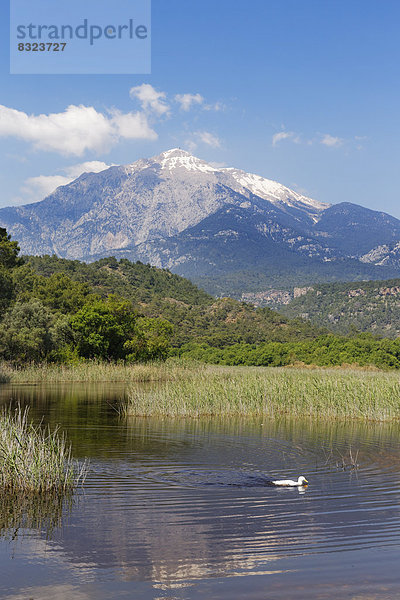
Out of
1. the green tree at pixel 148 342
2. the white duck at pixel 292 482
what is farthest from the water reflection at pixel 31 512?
the green tree at pixel 148 342

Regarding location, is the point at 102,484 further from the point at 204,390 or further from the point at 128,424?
the point at 204,390

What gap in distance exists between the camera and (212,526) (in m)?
11.8

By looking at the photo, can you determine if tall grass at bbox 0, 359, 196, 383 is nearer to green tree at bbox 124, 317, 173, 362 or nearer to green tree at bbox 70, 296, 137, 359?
green tree at bbox 70, 296, 137, 359

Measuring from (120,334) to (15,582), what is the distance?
56832mm

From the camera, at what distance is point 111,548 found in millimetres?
10383

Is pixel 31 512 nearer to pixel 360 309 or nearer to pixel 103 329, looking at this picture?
pixel 103 329

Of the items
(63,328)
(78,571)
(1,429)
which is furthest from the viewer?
(63,328)

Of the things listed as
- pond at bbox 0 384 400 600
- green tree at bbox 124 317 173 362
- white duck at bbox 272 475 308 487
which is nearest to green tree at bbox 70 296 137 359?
green tree at bbox 124 317 173 362

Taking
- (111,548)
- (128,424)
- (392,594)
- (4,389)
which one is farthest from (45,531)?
(4,389)

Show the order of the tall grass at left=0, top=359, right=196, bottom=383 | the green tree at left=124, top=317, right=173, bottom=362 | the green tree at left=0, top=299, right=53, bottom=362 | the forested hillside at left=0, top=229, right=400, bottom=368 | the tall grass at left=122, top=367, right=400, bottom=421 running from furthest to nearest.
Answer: the green tree at left=124, top=317, right=173, bottom=362, the forested hillside at left=0, top=229, right=400, bottom=368, the green tree at left=0, top=299, right=53, bottom=362, the tall grass at left=0, top=359, right=196, bottom=383, the tall grass at left=122, top=367, right=400, bottom=421

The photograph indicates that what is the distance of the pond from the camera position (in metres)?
8.98

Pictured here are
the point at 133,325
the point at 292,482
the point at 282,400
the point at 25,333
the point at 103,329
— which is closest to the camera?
the point at 292,482

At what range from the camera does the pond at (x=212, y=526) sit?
898 cm

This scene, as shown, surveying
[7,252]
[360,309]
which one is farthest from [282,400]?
[360,309]
